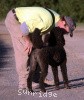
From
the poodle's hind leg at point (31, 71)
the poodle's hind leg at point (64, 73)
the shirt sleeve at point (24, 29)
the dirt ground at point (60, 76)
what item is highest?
the shirt sleeve at point (24, 29)

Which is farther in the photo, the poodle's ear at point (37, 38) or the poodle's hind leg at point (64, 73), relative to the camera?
the poodle's hind leg at point (64, 73)

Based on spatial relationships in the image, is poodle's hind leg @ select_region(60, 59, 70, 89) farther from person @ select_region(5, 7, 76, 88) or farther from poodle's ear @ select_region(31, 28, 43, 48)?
poodle's ear @ select_region(31, 28, 43, 48)

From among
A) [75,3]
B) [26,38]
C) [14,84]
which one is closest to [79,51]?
[14,84]

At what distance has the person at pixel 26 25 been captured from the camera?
8.04 m

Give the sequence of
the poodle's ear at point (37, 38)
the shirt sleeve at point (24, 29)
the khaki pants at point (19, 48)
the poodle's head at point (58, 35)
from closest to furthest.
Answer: the poodle's ear at point (37, 38) < the shirt sleeve at point (24, 29) < the poodle's head at point (58, 35) < the khaki pants at point (19, 48)

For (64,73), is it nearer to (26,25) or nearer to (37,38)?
(37,38)

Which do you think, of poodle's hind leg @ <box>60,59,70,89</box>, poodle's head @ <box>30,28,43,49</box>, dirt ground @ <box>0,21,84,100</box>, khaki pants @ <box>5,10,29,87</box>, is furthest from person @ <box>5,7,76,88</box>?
poodle's hind leg @ <box>60,59,70,89</box>

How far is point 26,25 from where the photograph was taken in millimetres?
8023

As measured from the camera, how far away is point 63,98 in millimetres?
8070

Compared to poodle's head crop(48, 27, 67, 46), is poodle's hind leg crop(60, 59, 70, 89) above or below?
below

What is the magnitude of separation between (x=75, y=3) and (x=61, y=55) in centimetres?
1442

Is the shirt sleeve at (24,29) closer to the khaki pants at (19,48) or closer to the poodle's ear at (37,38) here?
the poodle's ear at (37,38)

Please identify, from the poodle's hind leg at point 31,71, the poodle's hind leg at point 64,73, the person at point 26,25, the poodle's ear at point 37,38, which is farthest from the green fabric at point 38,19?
the poodle's hind leg at point 64,73

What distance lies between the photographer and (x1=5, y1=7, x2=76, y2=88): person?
804cm
